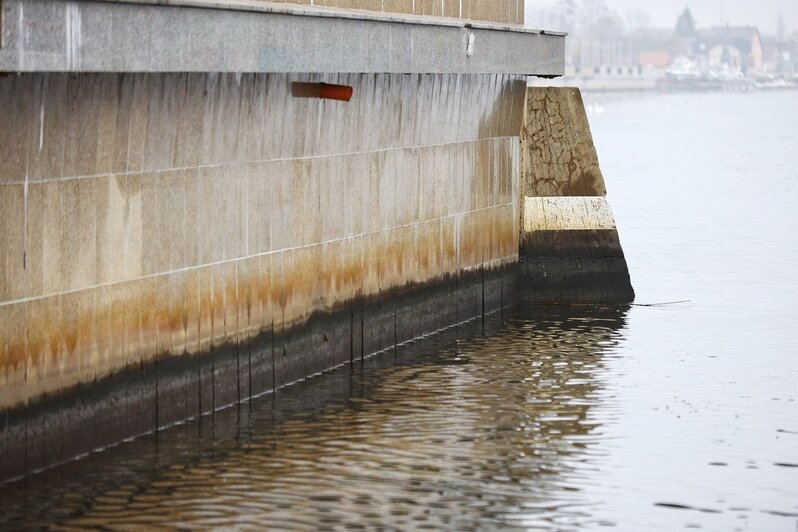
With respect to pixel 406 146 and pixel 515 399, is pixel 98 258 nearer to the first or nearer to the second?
pixel 515 399

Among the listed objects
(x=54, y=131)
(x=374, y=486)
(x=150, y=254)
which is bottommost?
(x=374, y=486)

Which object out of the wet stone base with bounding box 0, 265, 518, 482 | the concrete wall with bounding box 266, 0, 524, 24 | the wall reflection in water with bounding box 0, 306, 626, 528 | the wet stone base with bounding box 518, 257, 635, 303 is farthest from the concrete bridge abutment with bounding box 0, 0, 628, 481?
the wet stone base with bounding box 518, 257, 635, 303

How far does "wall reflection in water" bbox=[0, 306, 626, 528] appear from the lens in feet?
43.5

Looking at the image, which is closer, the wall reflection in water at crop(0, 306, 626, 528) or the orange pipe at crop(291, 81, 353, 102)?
the wall reflection in water at crop(0, 306, 626, 528)

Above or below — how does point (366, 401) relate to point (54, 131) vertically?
below

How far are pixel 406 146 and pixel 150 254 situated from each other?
6.48 m

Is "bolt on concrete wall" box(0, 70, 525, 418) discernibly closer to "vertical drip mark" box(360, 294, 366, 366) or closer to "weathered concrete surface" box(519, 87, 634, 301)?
"vertical drip mark" box(360, 294, 366, 366)

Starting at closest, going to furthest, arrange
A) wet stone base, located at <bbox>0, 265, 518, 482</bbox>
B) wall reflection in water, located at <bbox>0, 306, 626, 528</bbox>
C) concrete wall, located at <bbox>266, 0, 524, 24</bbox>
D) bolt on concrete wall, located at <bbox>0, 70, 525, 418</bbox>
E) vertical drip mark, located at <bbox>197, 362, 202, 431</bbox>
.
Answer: wall reflection in water, located at <bbox>0, 306, 626, 528</bbox>, bolt on concrete wall, located at <bbox>0, 70, 525, 418</bbox>, wet stone base, located at <bbox>0, 265, 518, 482</bbox>, vertical drip mark, located at <bbox>197, 362, 202, 431</bbox>, concrete wall, located at <bbox>266, 0, 524, 24</bbox>

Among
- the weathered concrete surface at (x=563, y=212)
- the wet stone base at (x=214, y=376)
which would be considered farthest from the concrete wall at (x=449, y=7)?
the wet stone base at (x=214, y=376)

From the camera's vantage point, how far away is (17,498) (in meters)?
13.2

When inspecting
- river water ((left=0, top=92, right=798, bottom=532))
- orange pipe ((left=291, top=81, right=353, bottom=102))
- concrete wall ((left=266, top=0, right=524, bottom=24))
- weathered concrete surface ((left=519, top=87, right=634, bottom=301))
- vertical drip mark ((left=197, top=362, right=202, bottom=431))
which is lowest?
river water ((left=0, top=92, right=798, bottom=532))

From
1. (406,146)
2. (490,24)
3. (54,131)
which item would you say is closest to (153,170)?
(54,131)

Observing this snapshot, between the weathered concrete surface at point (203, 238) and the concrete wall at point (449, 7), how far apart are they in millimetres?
803

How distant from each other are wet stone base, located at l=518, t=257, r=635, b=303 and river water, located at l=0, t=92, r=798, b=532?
68 centimetres
